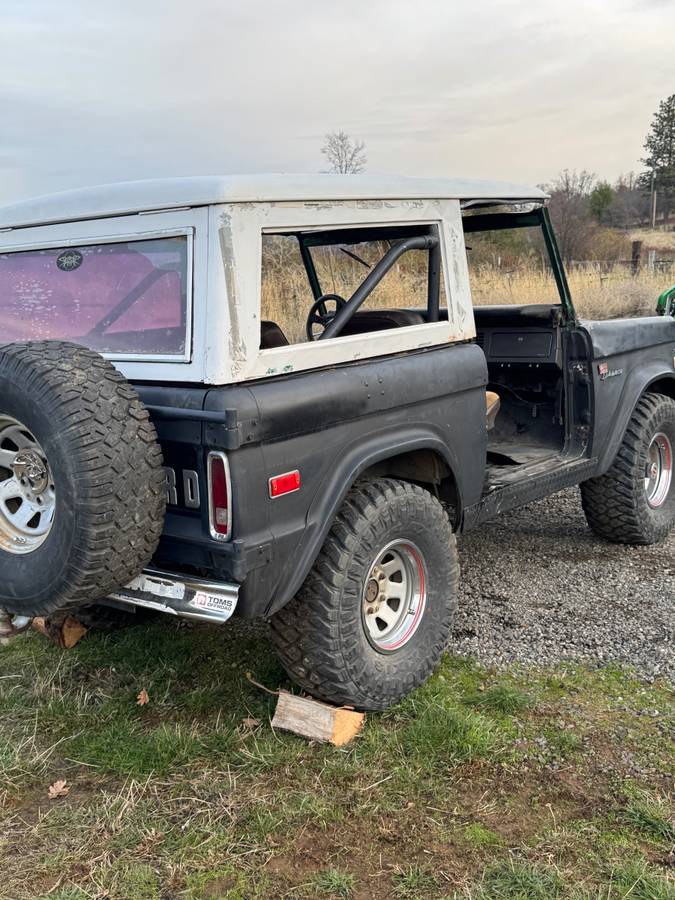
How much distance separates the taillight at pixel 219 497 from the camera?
2.50 m

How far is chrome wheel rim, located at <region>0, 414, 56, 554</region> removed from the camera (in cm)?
262

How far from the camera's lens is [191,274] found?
265cm

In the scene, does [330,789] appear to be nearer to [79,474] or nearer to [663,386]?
[79,474]

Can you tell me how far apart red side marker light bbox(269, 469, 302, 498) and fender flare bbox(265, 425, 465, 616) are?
0.12 meters

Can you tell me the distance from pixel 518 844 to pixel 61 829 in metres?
1.45

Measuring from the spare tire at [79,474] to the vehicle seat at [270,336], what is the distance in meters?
0.57

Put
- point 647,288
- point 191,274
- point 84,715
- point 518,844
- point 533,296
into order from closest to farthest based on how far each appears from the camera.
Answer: point 518,844
point 191,274
point 84,715
point 533,296
point 647,288

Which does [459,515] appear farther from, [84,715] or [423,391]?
[84,715]

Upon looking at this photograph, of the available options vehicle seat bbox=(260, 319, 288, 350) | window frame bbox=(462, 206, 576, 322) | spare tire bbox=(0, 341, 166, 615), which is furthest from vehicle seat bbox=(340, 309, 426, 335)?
spare tire bbox=(0, 341, 166, 615)

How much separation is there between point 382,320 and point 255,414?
1.24 m

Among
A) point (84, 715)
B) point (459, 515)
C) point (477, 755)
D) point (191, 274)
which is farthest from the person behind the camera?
point (459, 515)

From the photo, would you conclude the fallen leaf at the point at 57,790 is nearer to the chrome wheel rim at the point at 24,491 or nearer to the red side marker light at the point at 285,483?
the chrome wheel rim at the point at 24,491

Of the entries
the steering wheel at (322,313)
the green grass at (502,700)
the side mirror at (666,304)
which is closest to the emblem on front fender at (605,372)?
the steering wheel at (322,313)

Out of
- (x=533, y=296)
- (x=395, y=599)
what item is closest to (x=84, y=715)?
(x=395, y=599)
